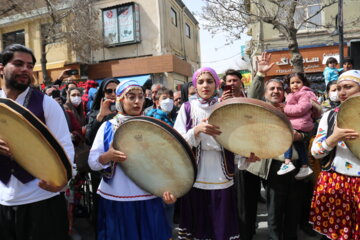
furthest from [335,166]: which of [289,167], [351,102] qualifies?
[351,102]

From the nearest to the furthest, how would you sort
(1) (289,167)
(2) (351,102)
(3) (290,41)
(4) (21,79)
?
(4) (21,79), (2) (351,102), (1) (289,167), (3) (290,41)

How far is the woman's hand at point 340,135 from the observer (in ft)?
6.98

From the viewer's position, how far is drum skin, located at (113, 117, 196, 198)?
186cm

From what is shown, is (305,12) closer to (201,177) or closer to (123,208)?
(201,177)

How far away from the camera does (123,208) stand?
86.0 inches

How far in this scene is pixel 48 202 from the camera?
1.89m

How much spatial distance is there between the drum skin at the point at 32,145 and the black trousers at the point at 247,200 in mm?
2021

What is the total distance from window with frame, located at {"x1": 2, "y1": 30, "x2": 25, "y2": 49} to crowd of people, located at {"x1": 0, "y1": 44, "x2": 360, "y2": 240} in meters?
18.0

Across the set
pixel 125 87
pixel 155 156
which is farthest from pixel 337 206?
pixel 125 87

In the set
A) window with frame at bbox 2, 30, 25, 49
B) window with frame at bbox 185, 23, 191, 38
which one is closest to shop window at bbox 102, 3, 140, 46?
window with frame at bbox 2, 30, 25, 49

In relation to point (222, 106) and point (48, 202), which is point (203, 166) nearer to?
point (222, 106)

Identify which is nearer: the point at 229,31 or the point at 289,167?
the point at 289,167

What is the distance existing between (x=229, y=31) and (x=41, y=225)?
10639mm

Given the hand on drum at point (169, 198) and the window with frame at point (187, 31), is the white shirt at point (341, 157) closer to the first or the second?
the hand on drum at point (169, 198)
